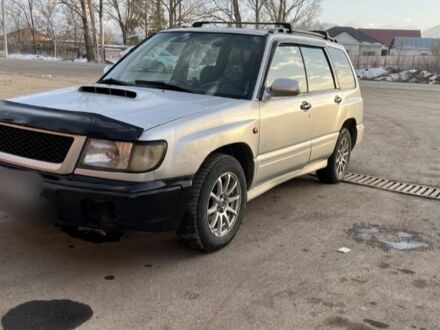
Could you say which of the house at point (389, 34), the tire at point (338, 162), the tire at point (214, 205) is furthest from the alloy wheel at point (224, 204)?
the house at point (389, 34)

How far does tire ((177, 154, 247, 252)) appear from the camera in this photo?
12.9 ft

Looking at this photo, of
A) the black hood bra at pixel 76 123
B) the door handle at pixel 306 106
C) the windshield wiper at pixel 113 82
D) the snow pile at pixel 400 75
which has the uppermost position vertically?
the windshield wiper at pixel 113 82

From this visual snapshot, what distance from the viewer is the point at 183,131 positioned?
3.75 metres

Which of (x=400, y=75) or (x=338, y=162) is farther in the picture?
(x=400, y=75)

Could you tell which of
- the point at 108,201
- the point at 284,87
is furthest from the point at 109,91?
the point at 284,87

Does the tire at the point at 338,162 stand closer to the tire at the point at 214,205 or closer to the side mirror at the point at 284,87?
the side mirror at the point at 284,87

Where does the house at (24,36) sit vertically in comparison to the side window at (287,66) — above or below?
above

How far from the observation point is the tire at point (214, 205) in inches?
155

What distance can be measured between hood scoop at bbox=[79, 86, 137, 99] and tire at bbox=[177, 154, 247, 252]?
817 millimetres

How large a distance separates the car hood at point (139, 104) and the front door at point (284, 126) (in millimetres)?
469

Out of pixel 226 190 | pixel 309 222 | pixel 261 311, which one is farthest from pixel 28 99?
pixel 309 222

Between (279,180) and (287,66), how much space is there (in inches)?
42.9

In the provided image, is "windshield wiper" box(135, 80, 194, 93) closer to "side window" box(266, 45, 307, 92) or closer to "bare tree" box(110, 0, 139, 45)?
"side window" box(266, 45, 307, 92)

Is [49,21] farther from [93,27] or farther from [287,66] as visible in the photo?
[287,66]
